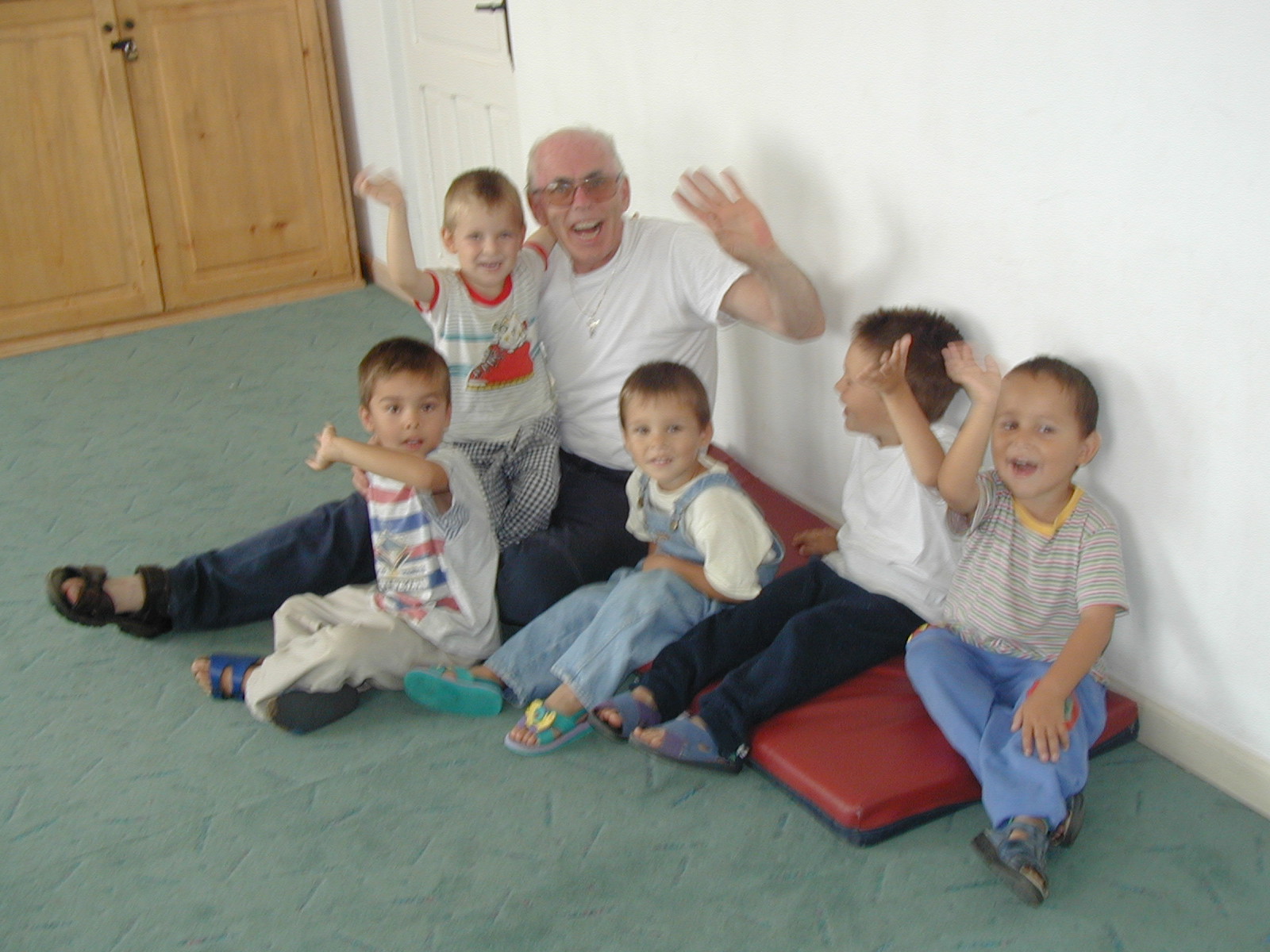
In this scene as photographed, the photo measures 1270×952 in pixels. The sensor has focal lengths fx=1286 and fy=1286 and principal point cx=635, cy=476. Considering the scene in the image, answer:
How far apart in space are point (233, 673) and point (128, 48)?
2641mm

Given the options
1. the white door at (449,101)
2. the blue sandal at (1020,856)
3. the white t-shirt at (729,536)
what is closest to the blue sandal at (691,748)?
the white t-shirt at (729,536)

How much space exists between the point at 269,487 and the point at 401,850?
1459mm

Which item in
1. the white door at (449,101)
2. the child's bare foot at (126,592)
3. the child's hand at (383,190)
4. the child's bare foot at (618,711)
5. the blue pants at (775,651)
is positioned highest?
the white door at (449,101)

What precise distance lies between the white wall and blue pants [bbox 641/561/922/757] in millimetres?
391

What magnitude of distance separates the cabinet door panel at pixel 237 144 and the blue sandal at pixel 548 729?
2.88 m

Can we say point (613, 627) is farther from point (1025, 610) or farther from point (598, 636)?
point (1025, 610)

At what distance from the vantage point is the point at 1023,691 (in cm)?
195

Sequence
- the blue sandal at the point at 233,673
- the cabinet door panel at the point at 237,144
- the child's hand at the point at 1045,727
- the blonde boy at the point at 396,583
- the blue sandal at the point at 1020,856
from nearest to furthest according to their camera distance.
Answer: the blue sandal at the point at 1020,856 → the child's hand at the point at 1045,727 → the blonde boy at the point at 396,583 → the blue sandal at the point at 233,673 → the cabinet door panel at the point at 237,144

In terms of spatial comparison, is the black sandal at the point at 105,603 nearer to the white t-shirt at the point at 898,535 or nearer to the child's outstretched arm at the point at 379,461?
the child's outstretched arm at the point at 379,461

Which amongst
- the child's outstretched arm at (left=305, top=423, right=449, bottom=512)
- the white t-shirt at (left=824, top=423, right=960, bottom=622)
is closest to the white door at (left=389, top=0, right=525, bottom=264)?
the child's outstretched arm at (left=305, top=423, right=449, bottom=512)

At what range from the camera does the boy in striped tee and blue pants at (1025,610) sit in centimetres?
182

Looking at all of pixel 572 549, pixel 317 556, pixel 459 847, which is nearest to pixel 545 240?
pixel 572 549

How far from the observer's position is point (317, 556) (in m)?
2.50

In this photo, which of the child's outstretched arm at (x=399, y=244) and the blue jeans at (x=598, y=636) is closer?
the blue jeans at (x=598, y=636)
